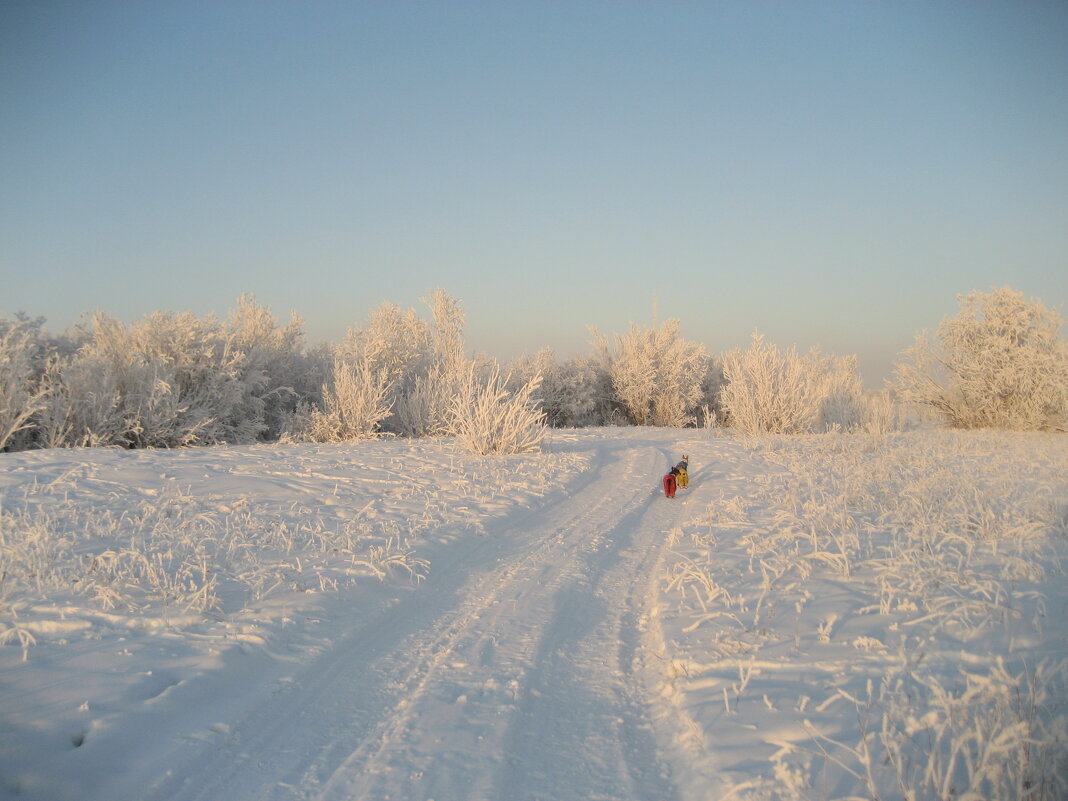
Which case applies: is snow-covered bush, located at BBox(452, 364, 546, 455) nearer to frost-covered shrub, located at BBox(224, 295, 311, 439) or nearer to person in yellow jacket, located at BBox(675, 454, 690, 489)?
person in yellow jacket, located at BBox(675, 454, 690, 489)

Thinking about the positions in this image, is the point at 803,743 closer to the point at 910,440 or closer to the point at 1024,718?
the point at 1024,718

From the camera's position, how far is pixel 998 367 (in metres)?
15.3

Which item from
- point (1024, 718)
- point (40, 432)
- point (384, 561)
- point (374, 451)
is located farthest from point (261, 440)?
point (1024, 718)

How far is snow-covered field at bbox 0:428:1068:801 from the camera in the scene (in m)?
2.30

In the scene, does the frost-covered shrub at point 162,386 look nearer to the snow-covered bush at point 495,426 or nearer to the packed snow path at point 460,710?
the snow-covered bush at point 495,426

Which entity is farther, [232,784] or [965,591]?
[965,591]

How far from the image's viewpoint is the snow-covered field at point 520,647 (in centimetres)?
230

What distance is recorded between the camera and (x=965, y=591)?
12.1 ft

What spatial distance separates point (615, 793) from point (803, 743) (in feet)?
2.67

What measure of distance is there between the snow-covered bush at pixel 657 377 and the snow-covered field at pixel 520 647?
17.3m

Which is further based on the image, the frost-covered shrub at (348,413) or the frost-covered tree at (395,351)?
the frost-covered tree at (395,351)

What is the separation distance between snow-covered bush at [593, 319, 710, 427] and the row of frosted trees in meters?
4.92

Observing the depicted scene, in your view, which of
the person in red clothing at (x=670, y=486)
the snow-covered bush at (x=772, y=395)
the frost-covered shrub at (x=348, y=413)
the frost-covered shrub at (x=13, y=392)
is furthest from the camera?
the snow-covered bush at (x=772, y=395)

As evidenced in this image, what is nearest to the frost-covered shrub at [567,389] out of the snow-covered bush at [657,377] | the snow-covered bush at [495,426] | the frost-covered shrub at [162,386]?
the snow-covered bush at [657,377]
